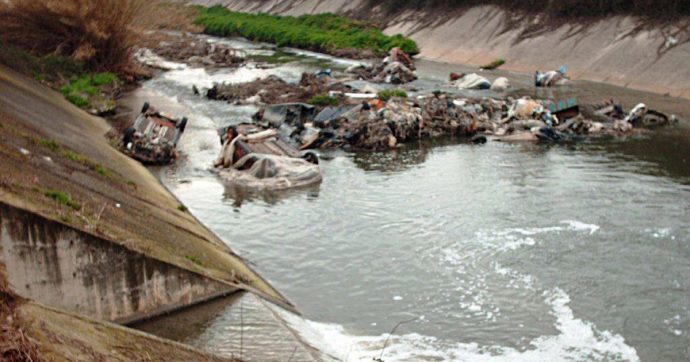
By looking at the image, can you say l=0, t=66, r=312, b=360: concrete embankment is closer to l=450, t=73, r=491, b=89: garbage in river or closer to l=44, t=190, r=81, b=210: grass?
l=44, t=190, r=81, b=210: grass

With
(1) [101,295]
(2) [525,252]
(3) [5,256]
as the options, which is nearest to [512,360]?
(2) [525,252]

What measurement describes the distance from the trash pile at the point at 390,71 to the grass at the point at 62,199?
30.0 meters

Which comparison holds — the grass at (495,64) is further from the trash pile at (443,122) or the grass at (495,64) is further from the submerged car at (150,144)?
the submerged car at (150,144)

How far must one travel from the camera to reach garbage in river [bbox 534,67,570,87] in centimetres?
3772

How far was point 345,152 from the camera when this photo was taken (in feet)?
81.9

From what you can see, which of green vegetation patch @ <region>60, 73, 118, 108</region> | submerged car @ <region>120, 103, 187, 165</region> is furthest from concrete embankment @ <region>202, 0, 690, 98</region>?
submerged car @ <region>120, 103, 187, 165</region>

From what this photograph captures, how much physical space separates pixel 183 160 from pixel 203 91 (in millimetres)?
14401

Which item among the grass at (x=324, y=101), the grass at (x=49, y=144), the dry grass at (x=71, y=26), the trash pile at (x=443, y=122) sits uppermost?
the dry grass at (x=71, y=26)

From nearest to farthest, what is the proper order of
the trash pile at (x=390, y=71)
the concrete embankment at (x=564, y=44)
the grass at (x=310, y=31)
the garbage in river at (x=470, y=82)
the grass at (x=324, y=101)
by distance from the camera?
the grass at (x=324, y=101) < the concrete embankment at (x=564, y=44) < the garbage in river at (x=470, y=82) < the trash pile at (x=390, y=71) < the grass at (x=310, y=31)

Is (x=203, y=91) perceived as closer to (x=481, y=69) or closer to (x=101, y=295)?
(x=481, y=69)

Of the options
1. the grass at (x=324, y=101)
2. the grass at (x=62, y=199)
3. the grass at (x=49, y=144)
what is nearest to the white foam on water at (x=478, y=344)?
the grass at (x=62, y=199)

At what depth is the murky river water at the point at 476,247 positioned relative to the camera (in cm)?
1167

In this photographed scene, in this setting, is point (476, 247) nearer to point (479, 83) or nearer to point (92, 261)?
point (92, 261)

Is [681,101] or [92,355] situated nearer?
[92,355]
